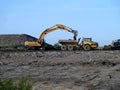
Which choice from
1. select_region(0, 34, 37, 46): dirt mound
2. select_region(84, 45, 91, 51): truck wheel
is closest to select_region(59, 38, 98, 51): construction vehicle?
select_region(84, 45, 91, 51): truck wheel

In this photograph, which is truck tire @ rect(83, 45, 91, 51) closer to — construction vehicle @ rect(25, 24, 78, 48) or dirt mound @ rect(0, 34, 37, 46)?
construction vehicle @ rect(25, 24, 78, 48)

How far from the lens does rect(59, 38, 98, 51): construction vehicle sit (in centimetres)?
4484

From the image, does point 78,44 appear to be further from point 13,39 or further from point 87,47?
point 13,39

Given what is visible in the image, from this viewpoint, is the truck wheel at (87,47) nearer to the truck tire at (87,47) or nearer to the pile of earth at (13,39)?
the truck tire at (87,47)

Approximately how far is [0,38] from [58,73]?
57.5m

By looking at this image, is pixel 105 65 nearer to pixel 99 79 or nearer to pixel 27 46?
pixel 99 79

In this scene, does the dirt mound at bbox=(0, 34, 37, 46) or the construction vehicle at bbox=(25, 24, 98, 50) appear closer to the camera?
the construction vehicle at bbox=(25, 24, 98, 50)

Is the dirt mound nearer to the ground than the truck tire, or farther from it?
farther from it

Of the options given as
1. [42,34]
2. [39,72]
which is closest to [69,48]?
[42,34]

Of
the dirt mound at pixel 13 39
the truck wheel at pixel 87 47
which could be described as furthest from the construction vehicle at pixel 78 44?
the dirt mound at pixel 13 39

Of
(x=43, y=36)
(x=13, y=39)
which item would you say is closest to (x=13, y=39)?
(x=13, y=39)

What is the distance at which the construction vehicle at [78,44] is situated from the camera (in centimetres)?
4484

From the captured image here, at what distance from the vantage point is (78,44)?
45.8 meters

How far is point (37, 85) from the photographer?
48.6 feet
